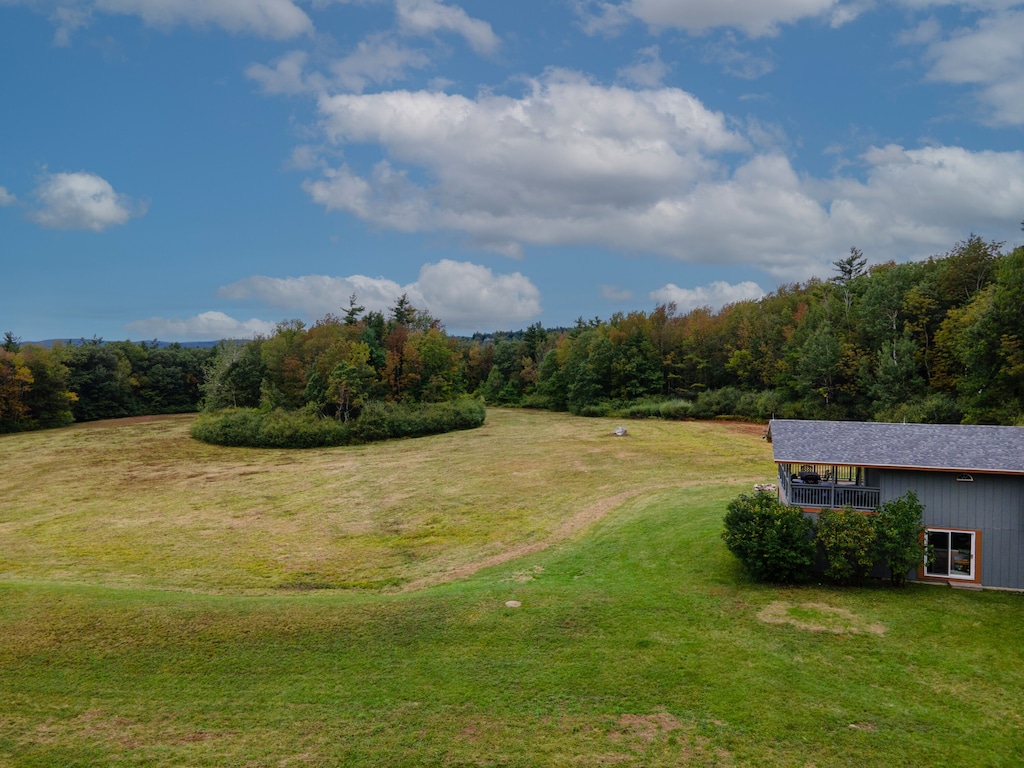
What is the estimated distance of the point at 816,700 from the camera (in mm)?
11914

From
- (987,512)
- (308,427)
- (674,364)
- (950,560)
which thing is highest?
(674,364)

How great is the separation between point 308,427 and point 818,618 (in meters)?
41.8

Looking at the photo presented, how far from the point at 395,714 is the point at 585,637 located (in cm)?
507

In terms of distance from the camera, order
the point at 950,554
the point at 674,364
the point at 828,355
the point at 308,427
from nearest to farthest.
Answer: the point at 950,554
the point at 308,427
the point at 828,355
the point at 674,364

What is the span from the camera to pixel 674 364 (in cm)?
7288

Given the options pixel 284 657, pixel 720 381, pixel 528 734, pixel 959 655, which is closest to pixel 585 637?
pixel 528 734

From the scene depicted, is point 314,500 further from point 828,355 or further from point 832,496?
point 828,355

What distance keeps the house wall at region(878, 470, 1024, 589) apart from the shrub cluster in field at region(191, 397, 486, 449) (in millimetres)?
41351

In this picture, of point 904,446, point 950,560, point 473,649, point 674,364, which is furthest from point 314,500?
point 674,364

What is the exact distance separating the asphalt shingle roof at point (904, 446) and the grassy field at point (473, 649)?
142 inches

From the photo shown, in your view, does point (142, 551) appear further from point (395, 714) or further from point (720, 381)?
point (720, 381)

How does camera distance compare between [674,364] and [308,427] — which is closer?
[308,427]

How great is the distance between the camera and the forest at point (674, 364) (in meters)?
44.3

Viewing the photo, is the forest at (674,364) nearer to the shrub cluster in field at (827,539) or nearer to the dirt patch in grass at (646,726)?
the shrub cluster in field at (827,539)
